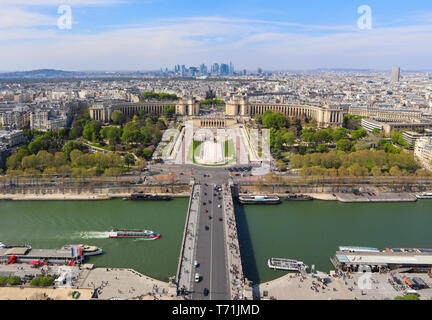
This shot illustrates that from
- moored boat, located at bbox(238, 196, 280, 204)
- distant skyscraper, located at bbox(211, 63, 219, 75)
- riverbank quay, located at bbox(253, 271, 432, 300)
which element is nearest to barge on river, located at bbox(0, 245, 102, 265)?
riverbank quay, located at bbox(253, 271, 432, 300)

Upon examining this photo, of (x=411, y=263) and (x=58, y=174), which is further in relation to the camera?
(x=58, y=174)

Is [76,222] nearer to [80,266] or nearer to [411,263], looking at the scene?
[80,266]

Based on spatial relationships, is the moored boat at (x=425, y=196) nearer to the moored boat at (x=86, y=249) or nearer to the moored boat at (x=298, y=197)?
the moored boat at (x=298, y=197)

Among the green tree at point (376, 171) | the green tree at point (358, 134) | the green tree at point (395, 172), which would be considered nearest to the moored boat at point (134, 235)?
the green tree at point (376, 171)

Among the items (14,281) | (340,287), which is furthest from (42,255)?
(340,287)

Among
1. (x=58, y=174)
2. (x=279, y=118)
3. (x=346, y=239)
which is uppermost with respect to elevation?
(x=279, y=118)

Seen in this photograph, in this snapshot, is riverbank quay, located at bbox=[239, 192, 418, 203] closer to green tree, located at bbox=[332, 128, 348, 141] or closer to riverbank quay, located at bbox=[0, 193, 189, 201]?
riverbank quay, located at bbox=[0, 193, 189, 201]
